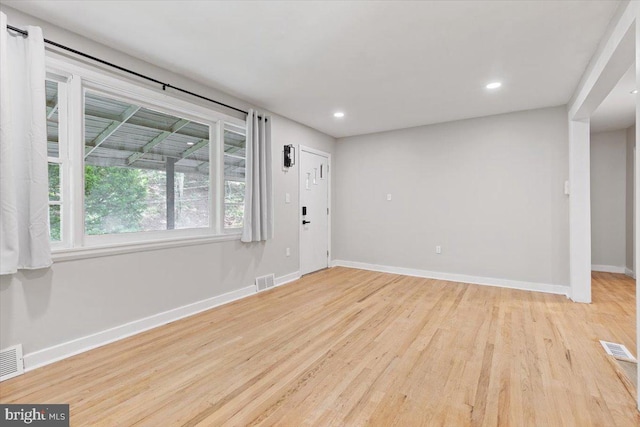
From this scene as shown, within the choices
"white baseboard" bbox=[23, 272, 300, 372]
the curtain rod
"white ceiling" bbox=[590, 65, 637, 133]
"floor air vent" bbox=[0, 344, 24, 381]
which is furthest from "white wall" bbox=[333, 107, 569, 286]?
"floor air vent" bbox=[0, 344, 24, 381]

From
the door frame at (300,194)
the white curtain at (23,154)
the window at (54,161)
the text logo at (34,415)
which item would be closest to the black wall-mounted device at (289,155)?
the door frame at (300,194)

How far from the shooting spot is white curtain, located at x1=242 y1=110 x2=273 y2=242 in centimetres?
372

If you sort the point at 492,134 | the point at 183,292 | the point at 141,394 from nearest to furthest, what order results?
the point at 141,394
the point at 183,292
the point at 492,134

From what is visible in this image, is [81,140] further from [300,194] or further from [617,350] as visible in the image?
[617,350]

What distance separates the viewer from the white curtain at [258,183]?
3719 mm

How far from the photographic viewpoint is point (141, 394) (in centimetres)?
184

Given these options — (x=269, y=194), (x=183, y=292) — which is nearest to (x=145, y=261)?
(x=183, y=292)

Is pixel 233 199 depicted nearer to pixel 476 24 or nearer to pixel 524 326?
pixel 476 24

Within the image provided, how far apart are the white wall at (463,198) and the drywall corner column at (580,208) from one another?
0.32 meters

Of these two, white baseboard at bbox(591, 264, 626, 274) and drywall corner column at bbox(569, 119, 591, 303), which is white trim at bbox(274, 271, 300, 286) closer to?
drywall corner column at bbox(569, 119, 591, 303)

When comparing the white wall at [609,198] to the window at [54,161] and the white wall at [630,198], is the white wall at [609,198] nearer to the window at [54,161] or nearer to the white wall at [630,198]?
the white wall at [630,198]

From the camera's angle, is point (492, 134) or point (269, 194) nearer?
point (269, 194)

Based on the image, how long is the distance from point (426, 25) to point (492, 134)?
2741 mm

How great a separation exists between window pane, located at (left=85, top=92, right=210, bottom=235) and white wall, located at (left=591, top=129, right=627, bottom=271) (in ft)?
21.0
